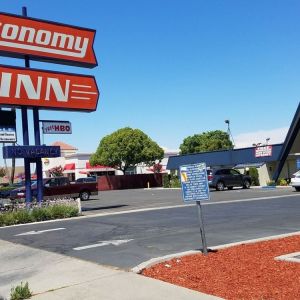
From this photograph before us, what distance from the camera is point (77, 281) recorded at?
8.06m

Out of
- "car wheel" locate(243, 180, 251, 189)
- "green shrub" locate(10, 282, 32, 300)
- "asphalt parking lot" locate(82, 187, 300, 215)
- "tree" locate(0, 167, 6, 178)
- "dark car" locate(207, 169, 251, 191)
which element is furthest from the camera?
"tree" locate(0, 167, 6, 178)

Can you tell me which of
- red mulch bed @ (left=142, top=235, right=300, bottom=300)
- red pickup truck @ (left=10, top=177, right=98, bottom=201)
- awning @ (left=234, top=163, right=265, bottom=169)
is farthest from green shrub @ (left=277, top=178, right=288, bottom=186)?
red mulch bed @ (left=142, top=235, right=300, bottom=300)

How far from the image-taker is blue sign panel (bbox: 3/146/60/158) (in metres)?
20.5

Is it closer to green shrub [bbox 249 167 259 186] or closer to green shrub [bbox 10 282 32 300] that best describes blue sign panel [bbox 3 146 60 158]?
green shrub [bbox 10 282 32 300]

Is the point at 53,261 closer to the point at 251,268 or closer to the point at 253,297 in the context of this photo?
the point at 251,268

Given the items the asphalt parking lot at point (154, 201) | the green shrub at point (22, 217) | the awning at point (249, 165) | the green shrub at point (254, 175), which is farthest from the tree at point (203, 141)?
the green shrub at point (22, 217)

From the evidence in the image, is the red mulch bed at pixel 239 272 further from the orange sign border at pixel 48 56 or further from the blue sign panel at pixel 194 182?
the orange sign border at pixel 48 56

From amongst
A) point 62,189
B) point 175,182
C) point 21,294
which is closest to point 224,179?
point 62,189

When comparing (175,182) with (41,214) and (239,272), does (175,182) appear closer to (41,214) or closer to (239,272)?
(41,214)

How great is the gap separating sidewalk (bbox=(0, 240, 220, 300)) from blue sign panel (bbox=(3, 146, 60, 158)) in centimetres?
1025

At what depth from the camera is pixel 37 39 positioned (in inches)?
842

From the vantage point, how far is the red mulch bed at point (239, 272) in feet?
21.8

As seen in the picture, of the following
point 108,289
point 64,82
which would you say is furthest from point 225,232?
point 64,82

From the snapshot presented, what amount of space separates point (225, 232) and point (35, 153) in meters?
10.9
